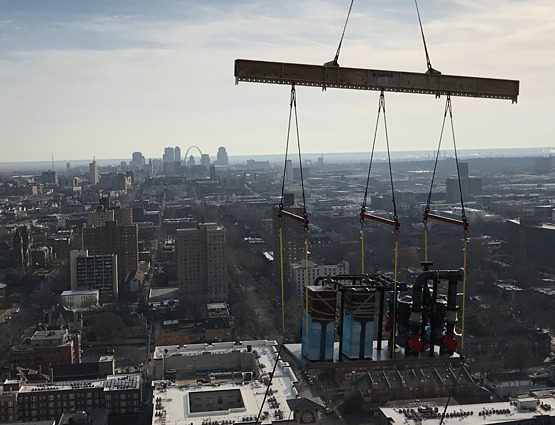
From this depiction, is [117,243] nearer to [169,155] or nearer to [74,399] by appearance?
[74,399]

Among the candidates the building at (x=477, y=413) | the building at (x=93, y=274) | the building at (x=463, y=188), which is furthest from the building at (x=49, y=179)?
the building at (x=477, y=413)

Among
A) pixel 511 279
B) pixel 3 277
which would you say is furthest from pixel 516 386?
pixel 3 277

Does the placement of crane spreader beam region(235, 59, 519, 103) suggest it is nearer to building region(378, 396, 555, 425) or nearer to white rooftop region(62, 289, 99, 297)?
building region(378, 396, 555, 425)

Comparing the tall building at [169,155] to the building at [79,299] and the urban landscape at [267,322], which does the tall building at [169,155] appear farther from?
the building at [79,299]

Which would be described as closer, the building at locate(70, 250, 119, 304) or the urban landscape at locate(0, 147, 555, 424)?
the urban landscape at locate(0, 147, 555, 424)

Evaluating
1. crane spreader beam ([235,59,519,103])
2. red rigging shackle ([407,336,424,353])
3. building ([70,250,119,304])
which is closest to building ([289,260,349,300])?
building ([70,250,119,304])
